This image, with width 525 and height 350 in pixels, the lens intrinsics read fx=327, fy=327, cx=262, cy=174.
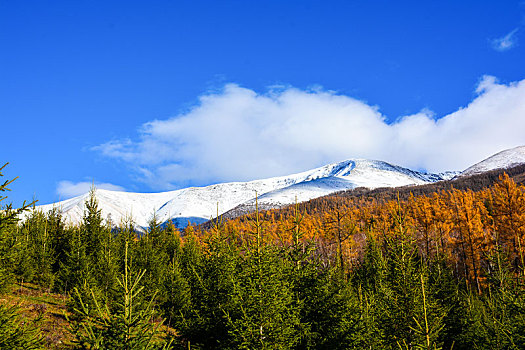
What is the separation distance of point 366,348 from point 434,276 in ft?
35.8

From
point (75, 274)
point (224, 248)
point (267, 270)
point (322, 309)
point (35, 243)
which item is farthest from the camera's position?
point (35, 243)

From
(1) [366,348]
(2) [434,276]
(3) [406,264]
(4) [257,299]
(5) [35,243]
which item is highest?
(5) [35,243]

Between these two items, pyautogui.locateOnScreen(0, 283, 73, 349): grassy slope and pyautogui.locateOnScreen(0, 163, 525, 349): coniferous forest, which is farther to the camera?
pyautogui.locateOnScreen(0, 283, 73, 349): grassy slope

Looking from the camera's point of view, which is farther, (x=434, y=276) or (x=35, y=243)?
(x=35, y=243)

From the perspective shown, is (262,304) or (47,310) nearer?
(262,304)

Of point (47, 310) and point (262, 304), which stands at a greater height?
point (262, 304)

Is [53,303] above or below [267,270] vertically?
below

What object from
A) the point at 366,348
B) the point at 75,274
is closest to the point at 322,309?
the point at 366,348

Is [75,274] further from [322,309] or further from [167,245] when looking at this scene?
[167,245]

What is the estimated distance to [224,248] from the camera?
58.0 ft

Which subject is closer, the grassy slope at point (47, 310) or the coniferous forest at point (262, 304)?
the coniferous forest at point (262, 304)

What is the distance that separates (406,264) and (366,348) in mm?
4761

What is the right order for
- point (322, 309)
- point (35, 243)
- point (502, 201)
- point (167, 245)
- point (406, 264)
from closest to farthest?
point (406, 264), point (322, 309), point (35, 243), point (502, 201), point (167, 245)

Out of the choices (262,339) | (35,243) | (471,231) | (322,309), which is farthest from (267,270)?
(471,231)
